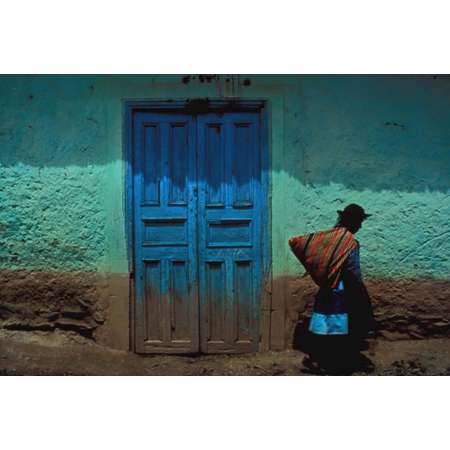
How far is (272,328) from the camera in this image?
201 inches

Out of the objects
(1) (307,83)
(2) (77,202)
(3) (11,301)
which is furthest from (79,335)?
(1) (307,83)

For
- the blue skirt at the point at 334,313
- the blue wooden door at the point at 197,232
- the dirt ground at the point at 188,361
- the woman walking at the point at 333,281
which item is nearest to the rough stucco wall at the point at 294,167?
the blue wooden door at the point at 197,232

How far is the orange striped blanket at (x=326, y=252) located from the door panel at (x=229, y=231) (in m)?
0.59

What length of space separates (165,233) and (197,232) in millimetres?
281

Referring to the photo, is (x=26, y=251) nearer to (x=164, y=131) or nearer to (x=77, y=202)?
(x=77, y=202)

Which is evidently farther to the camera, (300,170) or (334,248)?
(300,170)

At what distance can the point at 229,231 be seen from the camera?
16.6 feet

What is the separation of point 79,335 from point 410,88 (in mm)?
3624

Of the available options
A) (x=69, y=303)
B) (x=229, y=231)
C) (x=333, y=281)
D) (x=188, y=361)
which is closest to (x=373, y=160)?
(x=333, y=281)

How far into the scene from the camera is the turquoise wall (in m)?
5.01

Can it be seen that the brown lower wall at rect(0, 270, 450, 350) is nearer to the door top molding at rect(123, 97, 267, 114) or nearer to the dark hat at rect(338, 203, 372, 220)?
the dark hat at rect(338, 203, 372, 220)

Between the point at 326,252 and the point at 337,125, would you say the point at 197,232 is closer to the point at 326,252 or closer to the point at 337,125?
the point at 326,252

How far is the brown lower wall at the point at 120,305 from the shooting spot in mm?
5078

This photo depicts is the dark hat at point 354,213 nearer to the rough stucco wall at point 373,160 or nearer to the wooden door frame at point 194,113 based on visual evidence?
the rough stucco wall at point 373,160
